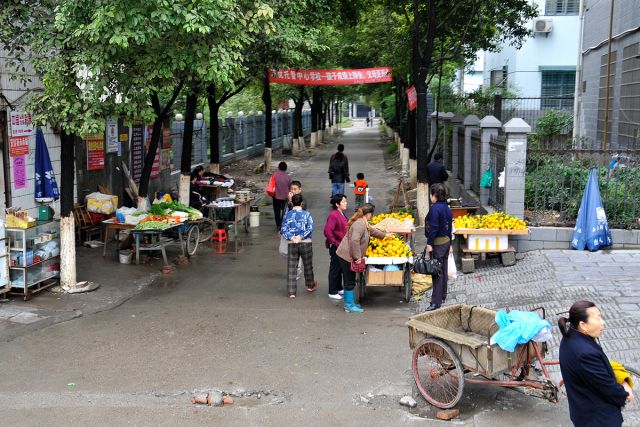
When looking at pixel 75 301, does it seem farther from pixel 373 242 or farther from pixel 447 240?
pixel 447 240

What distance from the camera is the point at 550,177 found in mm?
12391

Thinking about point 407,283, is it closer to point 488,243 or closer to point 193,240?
point 488,243

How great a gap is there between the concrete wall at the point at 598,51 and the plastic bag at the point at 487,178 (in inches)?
260

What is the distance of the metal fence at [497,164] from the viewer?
44.2ft

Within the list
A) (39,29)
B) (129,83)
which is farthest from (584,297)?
(39,29)

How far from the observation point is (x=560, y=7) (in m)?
26.7

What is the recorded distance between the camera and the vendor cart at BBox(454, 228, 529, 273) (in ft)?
38.0

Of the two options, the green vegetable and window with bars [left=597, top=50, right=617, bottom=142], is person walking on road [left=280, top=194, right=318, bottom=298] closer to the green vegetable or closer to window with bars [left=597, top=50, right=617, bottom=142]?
the green vegetable

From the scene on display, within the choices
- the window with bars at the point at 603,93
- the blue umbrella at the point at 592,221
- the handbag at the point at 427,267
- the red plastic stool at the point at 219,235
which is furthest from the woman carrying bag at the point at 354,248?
the window with bars at the point at 603,93

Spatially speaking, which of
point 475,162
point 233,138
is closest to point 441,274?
point 475,162

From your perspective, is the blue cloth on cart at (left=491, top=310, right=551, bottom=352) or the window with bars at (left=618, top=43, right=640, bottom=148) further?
the window with bars at (left=618, top=43, right=640, bottom=148)

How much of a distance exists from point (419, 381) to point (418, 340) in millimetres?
414

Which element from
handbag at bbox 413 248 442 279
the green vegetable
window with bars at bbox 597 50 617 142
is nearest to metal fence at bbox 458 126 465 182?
window with bars at bbox 597 50 617 142

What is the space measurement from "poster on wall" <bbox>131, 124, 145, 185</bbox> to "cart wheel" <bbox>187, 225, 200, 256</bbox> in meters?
4.65
